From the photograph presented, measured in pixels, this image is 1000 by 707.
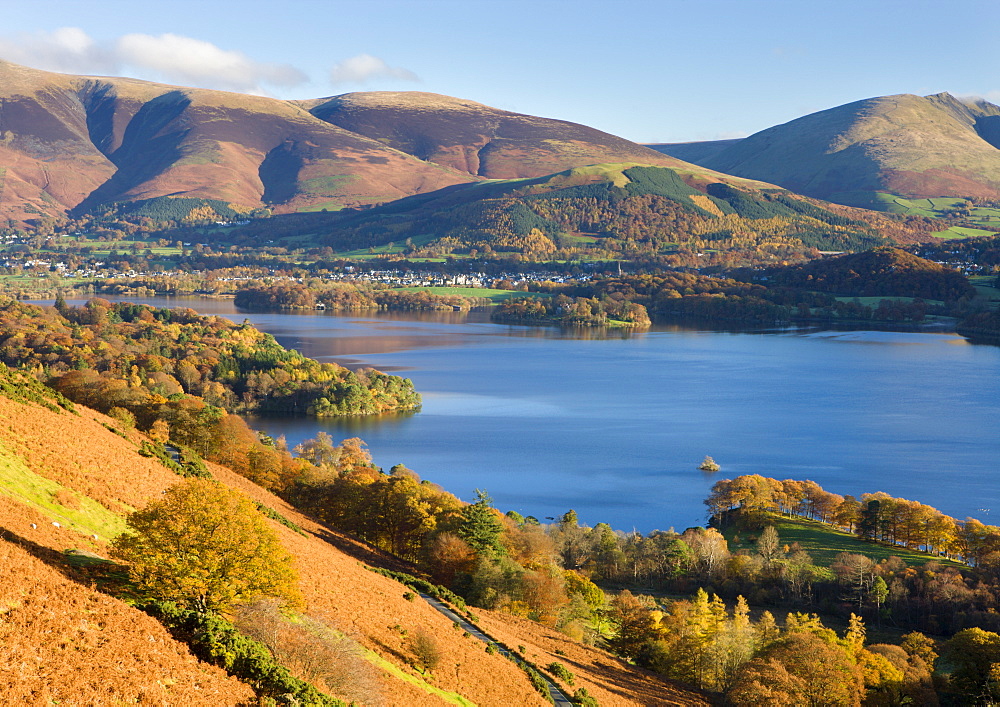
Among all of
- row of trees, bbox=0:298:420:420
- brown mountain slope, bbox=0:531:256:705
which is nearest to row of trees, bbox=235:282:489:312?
row of trees, bbox=0:298:420:420

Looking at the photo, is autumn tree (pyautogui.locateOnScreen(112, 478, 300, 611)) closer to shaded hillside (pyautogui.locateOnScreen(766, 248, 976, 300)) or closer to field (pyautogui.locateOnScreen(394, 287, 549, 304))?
field (pyautogui.locateOnScreen(394, 287, 549, 304))

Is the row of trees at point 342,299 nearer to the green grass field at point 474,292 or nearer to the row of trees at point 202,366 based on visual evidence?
the green grass field at point 474,292

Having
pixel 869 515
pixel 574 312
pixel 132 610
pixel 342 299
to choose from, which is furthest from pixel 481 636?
pixel 342 299

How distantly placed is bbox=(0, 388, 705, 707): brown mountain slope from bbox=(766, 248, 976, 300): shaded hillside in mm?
134020

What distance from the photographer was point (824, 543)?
1438 inches

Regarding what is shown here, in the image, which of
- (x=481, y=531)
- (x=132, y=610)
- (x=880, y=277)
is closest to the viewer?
(x=132, y=610)

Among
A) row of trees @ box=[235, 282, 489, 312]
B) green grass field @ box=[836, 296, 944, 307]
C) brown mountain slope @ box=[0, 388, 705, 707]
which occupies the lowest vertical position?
row of trees @ box=[235, 282, 489, 312]

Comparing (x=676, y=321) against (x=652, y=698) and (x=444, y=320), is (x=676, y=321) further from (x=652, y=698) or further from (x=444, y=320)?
(x=652, y=698)

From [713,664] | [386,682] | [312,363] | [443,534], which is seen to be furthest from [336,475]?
[312,363]

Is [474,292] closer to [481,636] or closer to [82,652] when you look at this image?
[481,636]

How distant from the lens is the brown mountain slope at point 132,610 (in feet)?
33.1

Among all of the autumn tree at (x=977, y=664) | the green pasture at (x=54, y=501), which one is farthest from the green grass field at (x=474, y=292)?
the green pasture at (x=54, y=501)

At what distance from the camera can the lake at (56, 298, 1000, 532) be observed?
1795 inches

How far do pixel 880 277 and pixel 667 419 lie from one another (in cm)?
9823
